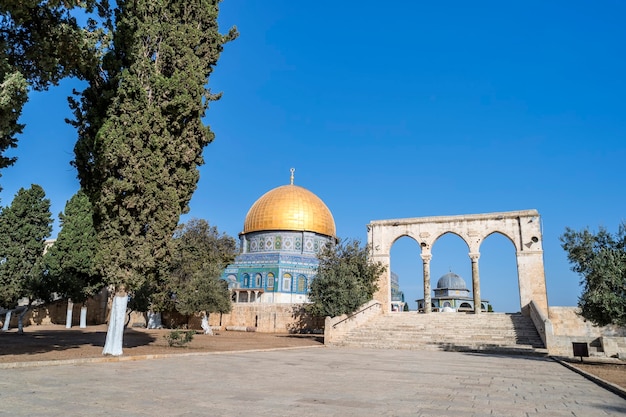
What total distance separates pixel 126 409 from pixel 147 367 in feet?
14.1

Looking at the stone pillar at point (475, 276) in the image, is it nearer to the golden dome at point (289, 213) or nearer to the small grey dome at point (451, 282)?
the golden dome at point (289, 213)

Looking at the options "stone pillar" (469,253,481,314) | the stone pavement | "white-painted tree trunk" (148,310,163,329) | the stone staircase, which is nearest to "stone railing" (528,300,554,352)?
the stone staircase

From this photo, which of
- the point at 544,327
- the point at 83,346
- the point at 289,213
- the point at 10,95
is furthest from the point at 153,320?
the point at 10,95

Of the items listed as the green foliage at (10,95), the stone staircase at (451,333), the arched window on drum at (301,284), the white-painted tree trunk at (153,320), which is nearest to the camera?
the green foliage at (10,95)

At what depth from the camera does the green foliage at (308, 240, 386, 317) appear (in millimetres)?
20500

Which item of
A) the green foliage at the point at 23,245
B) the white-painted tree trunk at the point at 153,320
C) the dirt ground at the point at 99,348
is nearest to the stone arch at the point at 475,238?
the dirt ground at the point at 99,348

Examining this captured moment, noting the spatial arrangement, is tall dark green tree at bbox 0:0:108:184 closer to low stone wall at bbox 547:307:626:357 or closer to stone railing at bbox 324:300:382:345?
stone railing at bbox 324:300:382:345

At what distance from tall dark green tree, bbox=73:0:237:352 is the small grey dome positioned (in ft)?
140

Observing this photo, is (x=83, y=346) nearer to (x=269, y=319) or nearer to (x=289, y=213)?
(x=269, y=319)

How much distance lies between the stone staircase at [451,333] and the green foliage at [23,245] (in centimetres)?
1702

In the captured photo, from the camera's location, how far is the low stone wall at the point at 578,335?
1519 centimetres

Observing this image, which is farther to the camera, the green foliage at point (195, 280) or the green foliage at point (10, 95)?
the green foliage at point (195, 280)

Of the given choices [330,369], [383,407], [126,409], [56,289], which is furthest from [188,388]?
[56,289]

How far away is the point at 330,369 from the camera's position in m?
8.70
